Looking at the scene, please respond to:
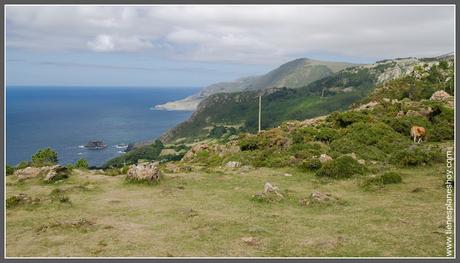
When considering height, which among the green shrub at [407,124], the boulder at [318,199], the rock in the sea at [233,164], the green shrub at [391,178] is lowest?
the rock in the sea at [233,164]

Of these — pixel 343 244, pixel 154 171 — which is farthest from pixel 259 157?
pixel 343 244

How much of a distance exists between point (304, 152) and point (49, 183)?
1621cm

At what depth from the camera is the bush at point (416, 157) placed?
25.4m

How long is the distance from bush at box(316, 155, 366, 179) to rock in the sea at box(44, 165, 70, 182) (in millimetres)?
14883

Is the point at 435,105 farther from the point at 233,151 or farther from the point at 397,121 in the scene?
the point at 233,151

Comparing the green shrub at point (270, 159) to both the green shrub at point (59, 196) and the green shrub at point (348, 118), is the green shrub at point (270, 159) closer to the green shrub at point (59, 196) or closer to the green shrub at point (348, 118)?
the green shrub at point (348, 118)

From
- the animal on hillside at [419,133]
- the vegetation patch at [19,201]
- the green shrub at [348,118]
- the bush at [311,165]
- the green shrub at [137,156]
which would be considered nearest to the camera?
the vegetation patch at [19,201]

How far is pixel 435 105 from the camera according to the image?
126 feet

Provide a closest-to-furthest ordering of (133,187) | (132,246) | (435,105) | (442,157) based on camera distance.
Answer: (132,246) → (133,187) → (442,157) → (435,105)

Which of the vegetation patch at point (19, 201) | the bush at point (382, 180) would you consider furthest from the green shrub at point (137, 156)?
the bush at point (382, 180)

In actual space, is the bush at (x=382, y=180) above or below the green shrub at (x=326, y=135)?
below

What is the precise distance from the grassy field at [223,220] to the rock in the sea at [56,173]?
1.00 m

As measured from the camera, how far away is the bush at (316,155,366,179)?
23609 mm

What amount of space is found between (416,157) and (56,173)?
21.3 m
